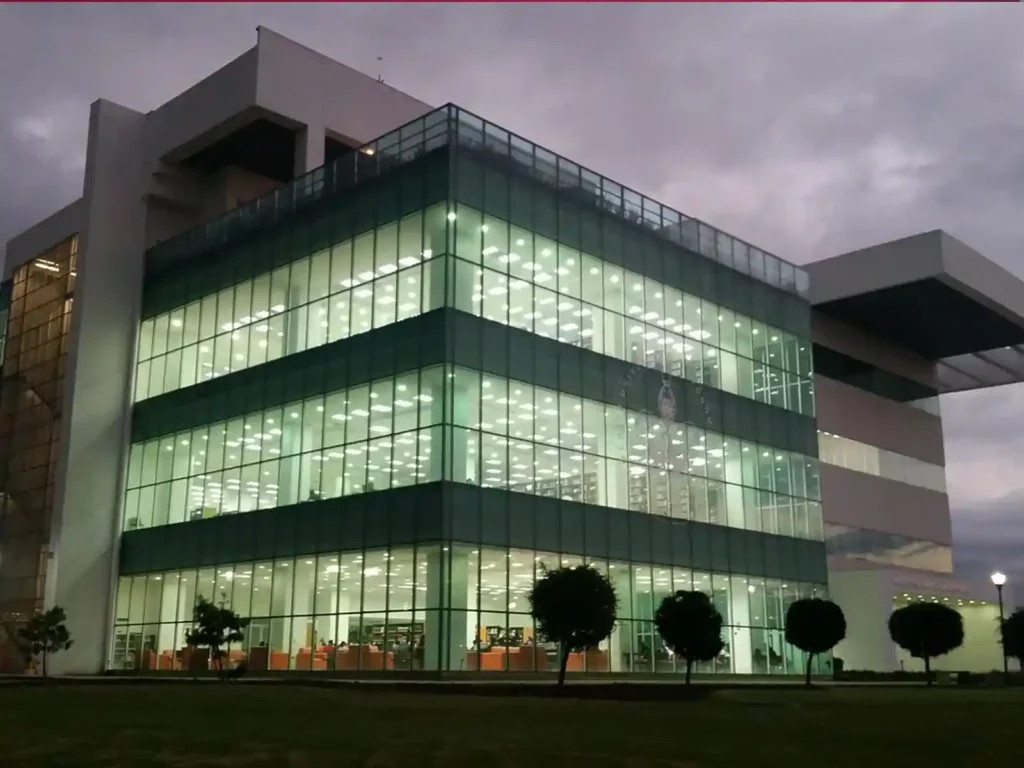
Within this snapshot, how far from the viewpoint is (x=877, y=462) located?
6506 cm

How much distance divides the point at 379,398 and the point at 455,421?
3936 millimetres

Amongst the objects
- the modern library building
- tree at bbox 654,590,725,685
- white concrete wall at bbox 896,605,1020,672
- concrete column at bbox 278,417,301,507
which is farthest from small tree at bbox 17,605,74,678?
white concrete wall at bbox 896,605,1020,672

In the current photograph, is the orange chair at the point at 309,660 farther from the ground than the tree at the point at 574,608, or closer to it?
closer to it

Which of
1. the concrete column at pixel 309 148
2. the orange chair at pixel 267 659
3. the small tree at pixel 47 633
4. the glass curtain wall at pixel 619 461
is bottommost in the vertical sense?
the orange chair at pixel 267 659

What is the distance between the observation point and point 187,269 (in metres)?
50.1

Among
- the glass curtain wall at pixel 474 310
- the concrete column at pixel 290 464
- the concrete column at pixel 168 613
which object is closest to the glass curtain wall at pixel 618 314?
the glass curtain wall at pixel 474 310

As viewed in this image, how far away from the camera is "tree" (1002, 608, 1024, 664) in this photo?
133 feet

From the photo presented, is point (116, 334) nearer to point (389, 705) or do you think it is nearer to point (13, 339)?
point (13, 339)

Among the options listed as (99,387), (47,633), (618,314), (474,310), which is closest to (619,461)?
(618,314)

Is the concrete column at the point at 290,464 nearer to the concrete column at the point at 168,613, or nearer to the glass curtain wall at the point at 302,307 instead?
the glass curtain wall at the point at 302,307

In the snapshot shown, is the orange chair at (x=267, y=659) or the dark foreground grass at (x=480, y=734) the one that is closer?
the dark foreground grass at (x=480, y=734)

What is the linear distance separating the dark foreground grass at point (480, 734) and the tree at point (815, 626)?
15193mm

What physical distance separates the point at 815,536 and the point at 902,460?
62.9 ft

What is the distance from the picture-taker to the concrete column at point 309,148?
47.2 metres
